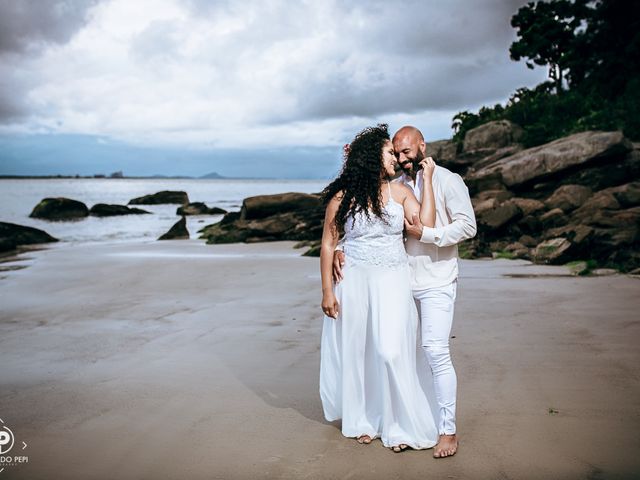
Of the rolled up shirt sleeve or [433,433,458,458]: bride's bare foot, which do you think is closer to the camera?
[433,433,458,458]: bride's bare foot

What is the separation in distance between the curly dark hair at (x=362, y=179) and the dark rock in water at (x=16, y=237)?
17533 mm

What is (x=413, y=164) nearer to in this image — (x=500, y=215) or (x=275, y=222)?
(x=500, y=215)

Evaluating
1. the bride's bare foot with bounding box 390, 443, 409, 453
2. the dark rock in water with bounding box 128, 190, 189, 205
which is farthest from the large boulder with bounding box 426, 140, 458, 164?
the dark rock in water with bounding box 128, 190, 189, 205

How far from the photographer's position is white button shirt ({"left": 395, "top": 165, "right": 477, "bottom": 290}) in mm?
4266

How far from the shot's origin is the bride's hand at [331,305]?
14.2 ft

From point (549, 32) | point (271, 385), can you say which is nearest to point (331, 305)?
point (271, 385)

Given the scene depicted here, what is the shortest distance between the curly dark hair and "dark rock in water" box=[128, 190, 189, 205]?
59.0m

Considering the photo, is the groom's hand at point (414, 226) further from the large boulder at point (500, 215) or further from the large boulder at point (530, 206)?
the large boulder at point (530, 206)

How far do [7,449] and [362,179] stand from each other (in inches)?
117

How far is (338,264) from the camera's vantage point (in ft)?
14.2

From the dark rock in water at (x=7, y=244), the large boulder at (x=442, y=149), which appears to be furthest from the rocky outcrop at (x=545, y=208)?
the dark rock in water at (x=7, y=244)

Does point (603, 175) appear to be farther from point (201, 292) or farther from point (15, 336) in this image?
point (15, 336)

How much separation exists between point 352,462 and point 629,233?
1024cm

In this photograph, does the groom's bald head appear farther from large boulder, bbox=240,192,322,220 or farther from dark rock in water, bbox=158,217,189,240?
dark rock in water, bbox=158,217,189,240
